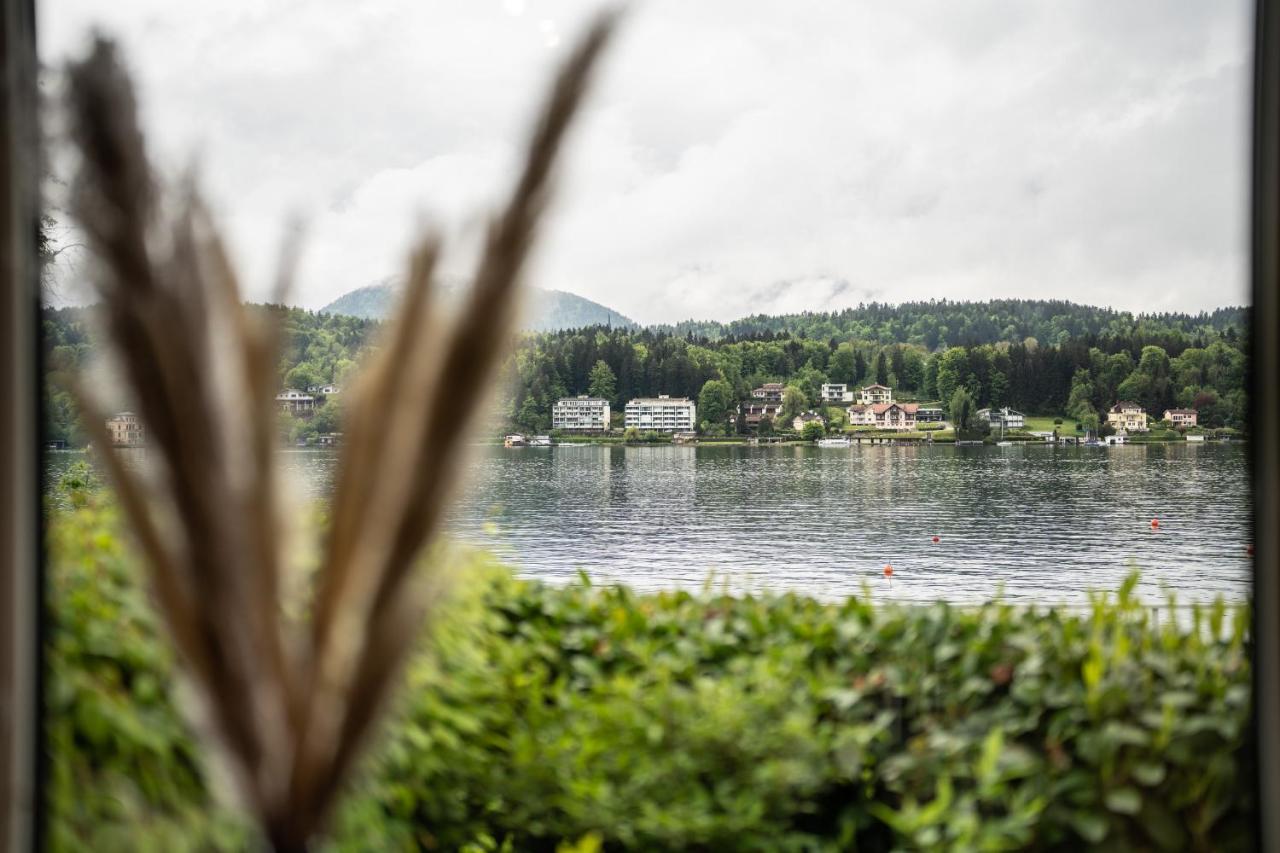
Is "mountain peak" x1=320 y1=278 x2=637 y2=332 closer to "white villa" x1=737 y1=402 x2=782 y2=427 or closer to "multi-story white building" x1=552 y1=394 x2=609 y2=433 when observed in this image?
"multi-story white building" x1=552 y1=394 x2=609 y2=433

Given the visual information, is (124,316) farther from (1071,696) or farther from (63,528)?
(1071,696)

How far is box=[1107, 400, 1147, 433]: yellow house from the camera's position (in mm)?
2215

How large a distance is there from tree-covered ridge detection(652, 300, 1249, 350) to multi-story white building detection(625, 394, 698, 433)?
0.19 meters

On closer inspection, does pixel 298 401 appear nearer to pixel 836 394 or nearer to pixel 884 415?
pixel 836 394

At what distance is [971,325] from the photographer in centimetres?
249

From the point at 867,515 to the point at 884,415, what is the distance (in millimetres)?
2589

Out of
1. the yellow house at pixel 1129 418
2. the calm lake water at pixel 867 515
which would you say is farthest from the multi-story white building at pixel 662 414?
the yellow house at pixel 1129 418

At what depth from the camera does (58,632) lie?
1.08 meters

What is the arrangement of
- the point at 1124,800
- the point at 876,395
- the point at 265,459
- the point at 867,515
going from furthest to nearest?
the point at 867,515 < the point at 876,395 < the point at 1124,800 < the point at 265,459

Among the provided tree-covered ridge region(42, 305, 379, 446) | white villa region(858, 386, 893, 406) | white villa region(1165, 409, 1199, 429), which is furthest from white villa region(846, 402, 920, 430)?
tree-covered ridge region(42, 305, 379, 446)

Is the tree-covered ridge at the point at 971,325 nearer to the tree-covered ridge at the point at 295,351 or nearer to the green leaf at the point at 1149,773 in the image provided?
the tree-covered ridge at the point at 295,351

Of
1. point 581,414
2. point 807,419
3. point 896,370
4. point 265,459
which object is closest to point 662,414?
point 581,414

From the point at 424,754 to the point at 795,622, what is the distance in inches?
24.1

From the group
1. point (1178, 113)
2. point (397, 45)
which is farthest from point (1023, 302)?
point (397, 45)
